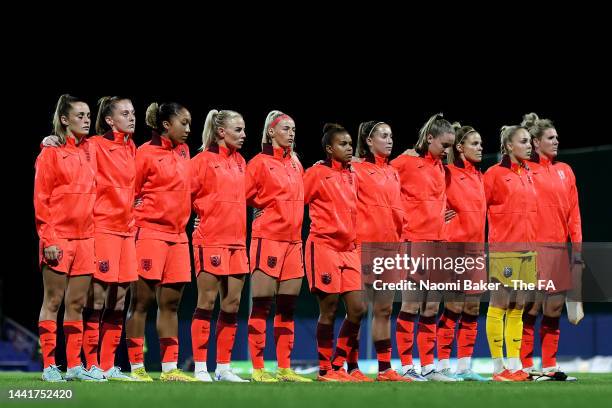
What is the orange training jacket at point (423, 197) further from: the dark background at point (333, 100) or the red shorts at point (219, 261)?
the dark background at point (333, 100)

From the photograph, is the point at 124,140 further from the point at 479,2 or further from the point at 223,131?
the point at 479,2

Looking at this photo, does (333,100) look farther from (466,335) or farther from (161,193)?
(161,193)

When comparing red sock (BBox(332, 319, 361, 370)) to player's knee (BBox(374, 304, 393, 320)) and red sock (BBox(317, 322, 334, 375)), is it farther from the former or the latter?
player's knee (BBox(374, 304, 393, 320))

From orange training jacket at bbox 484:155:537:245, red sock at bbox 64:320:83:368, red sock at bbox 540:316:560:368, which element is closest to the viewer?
red sock at bbox 64:320:83:368

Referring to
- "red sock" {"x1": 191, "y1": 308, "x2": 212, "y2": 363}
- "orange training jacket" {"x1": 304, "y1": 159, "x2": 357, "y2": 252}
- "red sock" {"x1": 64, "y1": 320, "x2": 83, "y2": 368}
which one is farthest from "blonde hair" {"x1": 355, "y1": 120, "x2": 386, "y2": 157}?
"red sock" {"x1": 64, "y1": 320, "x2": 83, "y2": 368}

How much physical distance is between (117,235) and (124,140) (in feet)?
2.54

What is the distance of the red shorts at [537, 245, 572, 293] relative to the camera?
9.90 m

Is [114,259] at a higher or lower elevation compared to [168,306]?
higher

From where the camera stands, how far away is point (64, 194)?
27.0ft

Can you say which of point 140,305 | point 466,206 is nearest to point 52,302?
point 140,305

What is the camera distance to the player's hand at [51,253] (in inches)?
314

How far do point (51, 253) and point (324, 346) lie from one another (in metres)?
2.37

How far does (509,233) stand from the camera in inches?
392

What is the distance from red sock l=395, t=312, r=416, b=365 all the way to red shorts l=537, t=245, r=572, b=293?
1.26 m
